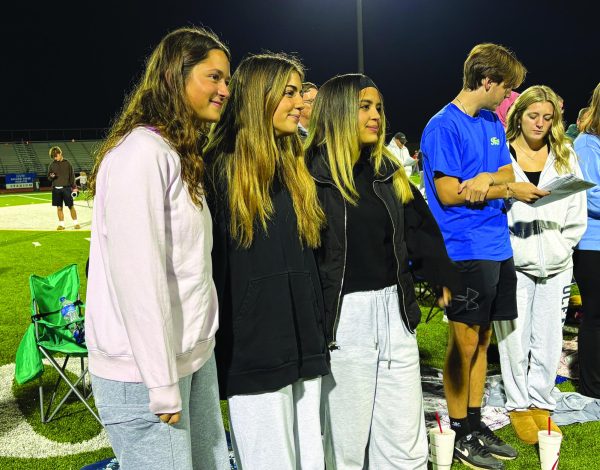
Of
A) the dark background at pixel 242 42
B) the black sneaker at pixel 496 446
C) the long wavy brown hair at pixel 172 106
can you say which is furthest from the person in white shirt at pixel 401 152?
the dark background at pixel 242 42

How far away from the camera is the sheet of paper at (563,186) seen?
3.15m

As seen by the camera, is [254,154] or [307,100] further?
[307,100]

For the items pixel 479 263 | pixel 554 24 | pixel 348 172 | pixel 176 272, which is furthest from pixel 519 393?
pixel 554 24

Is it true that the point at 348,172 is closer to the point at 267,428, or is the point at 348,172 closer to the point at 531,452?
the point at 267,428

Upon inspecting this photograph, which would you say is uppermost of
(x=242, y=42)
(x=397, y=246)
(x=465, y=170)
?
(x=242, y=42)

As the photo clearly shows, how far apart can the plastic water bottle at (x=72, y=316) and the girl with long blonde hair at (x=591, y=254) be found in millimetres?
3309

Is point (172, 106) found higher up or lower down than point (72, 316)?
higher up

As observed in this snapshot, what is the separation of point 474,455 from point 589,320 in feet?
4.66

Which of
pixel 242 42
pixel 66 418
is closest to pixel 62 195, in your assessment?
pixel 66 418

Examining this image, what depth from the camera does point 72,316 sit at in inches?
171

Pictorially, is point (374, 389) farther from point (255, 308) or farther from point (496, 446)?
point (496, 446)

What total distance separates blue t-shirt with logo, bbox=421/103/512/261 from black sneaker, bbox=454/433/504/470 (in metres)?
1.02

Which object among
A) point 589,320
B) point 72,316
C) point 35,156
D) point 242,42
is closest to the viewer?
point 589,320

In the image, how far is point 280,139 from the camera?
244 cm
